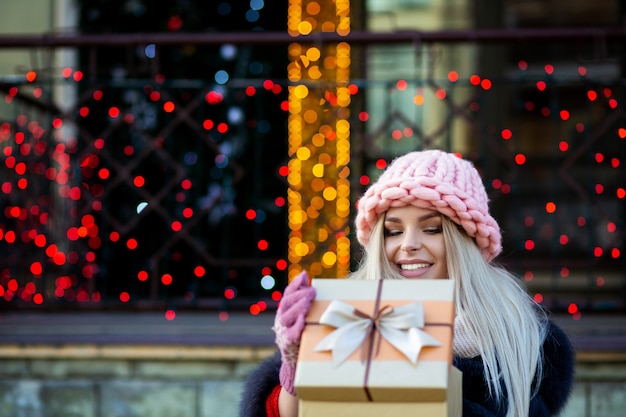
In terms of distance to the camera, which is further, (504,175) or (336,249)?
(504,175)

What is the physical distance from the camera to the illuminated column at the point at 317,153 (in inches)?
241

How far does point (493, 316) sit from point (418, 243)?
0.27 m

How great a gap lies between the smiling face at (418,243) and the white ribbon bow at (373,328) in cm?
52

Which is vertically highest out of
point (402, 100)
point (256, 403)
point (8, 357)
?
point (402, 100)

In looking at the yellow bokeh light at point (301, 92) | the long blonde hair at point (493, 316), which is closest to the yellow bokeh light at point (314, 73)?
the yellow bokeh light at point (301, 92)

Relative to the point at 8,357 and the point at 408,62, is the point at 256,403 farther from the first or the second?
the point at 408,62

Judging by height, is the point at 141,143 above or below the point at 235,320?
above

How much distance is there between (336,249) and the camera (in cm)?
613

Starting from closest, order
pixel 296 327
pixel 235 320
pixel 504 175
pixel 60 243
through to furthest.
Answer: pixel 296 327
pixel 235 320
pixel 60 243
pixel 504 175

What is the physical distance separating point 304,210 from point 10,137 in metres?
1.87

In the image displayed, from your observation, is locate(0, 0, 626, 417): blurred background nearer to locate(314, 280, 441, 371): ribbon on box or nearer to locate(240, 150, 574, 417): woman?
locate(240, 150, 574, 417): woman

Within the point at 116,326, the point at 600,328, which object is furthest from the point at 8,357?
the point at 600,328

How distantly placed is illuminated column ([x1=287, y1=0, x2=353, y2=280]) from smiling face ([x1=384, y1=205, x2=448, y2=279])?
332cm

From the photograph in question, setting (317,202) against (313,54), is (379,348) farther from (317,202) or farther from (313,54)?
(313,54)
